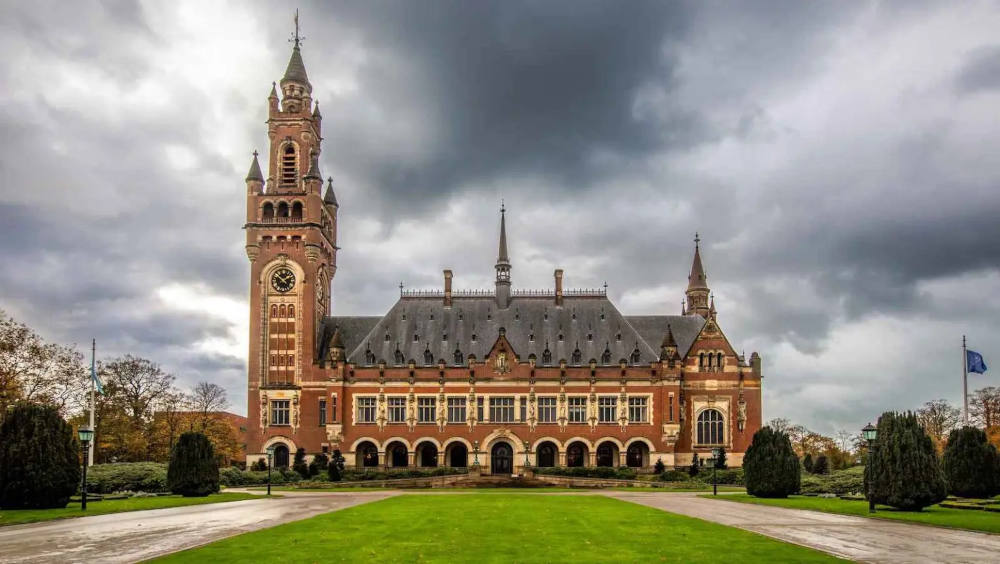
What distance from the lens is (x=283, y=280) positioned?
8319cm

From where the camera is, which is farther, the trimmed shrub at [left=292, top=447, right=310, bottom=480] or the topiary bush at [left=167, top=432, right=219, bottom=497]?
the trimmed shrub at [left=292, top=447, right=310, bottom=480]

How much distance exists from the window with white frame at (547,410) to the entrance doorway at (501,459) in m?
4.11

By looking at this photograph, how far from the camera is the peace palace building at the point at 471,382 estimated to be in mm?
79250

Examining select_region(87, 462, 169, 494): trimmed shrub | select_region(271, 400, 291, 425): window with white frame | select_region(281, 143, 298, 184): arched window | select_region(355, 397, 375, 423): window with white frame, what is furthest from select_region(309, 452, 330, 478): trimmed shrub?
select_region(281, 143, 298, 184): arched window

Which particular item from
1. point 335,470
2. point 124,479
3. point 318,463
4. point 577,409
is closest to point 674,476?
point 577,409

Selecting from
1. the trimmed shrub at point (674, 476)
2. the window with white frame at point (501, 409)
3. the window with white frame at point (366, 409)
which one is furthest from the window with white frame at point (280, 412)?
the trimmed shrub at point (674, 476)

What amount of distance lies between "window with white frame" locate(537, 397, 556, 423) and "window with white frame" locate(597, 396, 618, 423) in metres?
4.07

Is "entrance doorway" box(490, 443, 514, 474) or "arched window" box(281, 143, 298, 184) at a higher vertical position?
"arched window" box(281, 143, 298, 184)

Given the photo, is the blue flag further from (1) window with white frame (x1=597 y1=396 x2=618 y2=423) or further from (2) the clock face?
(2) the clock face

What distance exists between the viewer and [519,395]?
262 ft

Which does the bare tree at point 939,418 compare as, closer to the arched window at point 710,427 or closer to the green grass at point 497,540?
the arched window at point 710,427

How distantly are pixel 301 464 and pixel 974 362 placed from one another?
51349 mm

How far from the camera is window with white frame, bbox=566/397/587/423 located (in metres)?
79.6

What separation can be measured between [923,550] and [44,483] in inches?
1319
